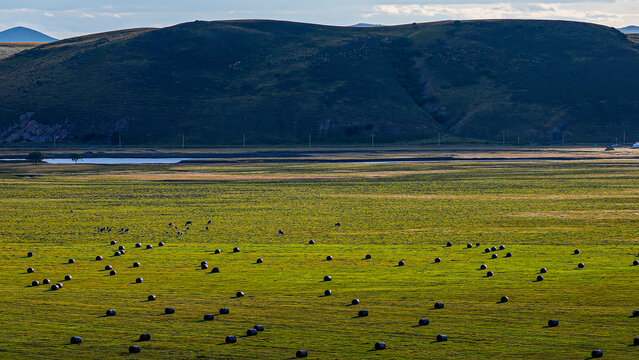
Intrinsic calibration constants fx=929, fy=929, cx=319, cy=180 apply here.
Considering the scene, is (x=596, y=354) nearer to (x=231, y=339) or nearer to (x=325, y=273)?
(x=231, y=339)

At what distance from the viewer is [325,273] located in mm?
33281

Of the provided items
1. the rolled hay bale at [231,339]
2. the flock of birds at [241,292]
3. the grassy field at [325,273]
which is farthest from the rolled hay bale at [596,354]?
the rolled hay bale at [231,339]

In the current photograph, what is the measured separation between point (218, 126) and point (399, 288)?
169 m

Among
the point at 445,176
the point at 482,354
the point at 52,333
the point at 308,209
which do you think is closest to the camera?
the point at 482,354

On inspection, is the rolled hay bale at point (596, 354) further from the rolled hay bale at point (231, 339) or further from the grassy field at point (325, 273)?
the rolled hay bale at point (231, 339)

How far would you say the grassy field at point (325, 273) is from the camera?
22.9 m

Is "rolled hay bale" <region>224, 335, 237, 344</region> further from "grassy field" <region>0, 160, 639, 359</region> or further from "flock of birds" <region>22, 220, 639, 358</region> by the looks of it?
"grassy field" <region>0, 160, 639, 359</region>

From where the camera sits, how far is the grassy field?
22906mm

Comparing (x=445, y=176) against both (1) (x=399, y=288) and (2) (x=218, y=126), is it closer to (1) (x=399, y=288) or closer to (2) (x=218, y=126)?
(1) (x=399, y=288)

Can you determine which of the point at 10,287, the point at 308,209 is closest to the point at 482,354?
the point at 10,287

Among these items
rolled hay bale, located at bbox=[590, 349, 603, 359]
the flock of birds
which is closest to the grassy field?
the flock of birds

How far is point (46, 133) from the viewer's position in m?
198

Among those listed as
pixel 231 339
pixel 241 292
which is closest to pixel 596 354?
pixel 231 339

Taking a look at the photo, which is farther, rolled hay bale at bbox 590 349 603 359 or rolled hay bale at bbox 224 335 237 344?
rolled hay bale at bbox 224 335 237 344
